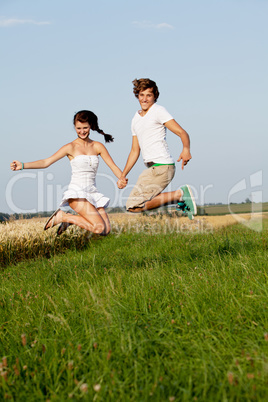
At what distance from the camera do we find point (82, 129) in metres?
6.59

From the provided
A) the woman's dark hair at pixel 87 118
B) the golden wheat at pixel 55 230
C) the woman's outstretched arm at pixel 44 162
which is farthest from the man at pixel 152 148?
the golden wheat at pixel 55 230

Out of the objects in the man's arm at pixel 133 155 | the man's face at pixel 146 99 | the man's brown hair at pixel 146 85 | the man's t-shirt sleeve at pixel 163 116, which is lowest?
the man's arm at pixel 133 155

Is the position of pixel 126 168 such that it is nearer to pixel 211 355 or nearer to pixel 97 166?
pixel 97 166

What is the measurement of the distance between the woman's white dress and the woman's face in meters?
0.33

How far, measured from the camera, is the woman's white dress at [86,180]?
6570mm

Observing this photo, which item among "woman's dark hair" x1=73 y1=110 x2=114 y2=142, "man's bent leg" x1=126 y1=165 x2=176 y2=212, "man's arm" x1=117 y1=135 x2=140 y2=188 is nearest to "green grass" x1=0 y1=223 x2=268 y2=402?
"man's bent leg" x1=126 y1=165 x2=176 y2=212

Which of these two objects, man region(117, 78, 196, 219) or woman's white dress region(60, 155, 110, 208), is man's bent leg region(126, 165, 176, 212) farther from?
woman's white dress region(60, 155, 110, 208)

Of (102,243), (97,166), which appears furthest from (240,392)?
(102,243)

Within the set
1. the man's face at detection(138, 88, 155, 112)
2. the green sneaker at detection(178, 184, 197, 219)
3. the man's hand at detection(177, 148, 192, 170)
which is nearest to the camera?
the man's hand at detection(177, 148, 192, 170)

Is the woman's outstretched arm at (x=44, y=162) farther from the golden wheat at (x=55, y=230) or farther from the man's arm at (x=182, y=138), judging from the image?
the golden wheat at (x=55, y=230)

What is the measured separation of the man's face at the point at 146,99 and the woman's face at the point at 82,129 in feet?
3.01

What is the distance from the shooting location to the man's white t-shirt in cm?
649

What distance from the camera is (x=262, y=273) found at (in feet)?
17.9

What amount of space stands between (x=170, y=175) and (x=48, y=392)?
12.5ft
